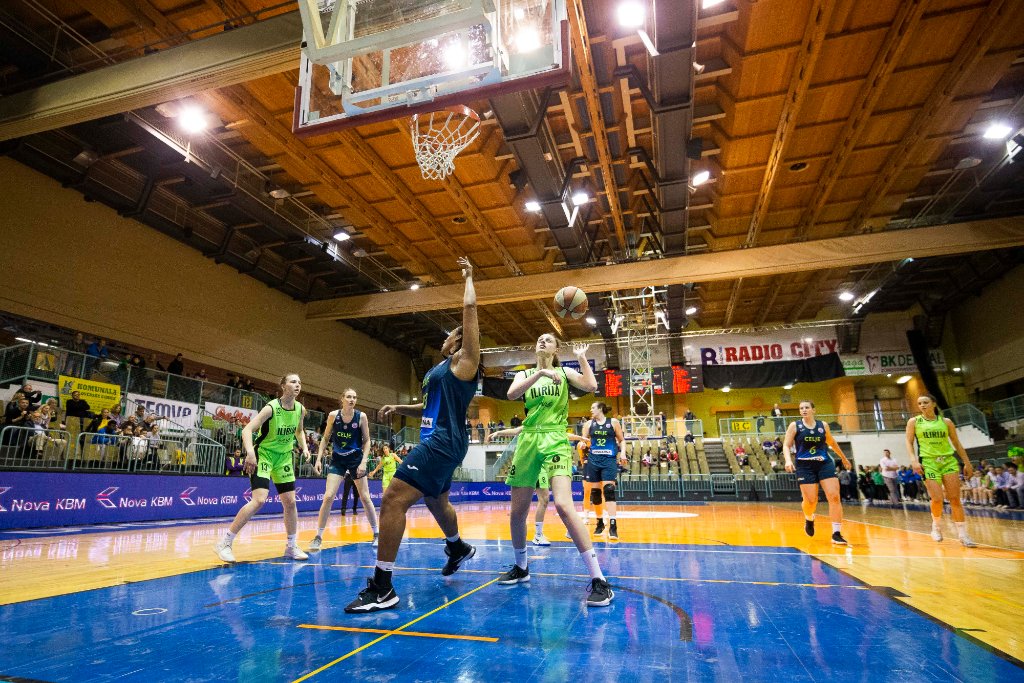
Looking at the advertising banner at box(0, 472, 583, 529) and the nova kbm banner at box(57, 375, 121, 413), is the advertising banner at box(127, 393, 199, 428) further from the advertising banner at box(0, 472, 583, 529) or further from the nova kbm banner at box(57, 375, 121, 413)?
the advertising banner at box(0, 472, 583, 529)

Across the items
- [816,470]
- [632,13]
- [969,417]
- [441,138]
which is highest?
[441,138]

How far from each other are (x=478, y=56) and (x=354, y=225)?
41.9ft

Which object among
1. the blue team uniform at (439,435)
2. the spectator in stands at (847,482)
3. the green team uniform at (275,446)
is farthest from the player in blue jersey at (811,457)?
the spectator in stands at (847,482)

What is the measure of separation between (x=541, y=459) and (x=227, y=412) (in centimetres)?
1545

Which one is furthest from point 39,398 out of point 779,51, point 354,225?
point 779,51

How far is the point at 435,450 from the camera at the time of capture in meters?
4.24

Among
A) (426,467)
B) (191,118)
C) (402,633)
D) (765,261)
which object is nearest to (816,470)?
(426,467)

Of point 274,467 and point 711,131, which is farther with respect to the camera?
point 711,131

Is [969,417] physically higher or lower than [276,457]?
higher

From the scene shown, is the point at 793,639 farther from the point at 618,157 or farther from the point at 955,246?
the point at 955,246

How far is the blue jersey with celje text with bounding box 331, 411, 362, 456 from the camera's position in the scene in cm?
732

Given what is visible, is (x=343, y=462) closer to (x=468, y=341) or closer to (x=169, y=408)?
(x=468, y=341)

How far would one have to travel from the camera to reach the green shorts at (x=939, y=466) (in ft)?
25.2

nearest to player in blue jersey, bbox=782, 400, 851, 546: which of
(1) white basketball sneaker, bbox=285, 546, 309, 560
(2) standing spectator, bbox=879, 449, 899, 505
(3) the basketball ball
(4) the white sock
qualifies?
(3) the basketball ball
